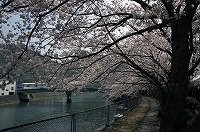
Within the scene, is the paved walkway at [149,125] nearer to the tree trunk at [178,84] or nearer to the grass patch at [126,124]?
the grass patch at [126,124]

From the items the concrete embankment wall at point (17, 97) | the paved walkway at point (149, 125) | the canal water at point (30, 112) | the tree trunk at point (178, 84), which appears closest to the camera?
the tree trunk at point (178, 84)

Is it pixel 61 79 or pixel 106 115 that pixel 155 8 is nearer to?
pixel 61 79

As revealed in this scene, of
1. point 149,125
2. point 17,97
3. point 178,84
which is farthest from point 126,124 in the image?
point 17,97

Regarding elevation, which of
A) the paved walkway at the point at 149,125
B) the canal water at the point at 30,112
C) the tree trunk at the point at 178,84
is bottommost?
the canal water at the point at 30,112

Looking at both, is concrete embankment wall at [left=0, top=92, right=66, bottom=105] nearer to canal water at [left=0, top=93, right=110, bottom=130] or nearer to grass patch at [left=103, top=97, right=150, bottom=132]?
canal water at [left=0, top=93, right=110, bottom=130]

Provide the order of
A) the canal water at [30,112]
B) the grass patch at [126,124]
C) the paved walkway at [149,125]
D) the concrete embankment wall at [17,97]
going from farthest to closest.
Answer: the concrete embankment wall at [17,97]
the canal water at [30,112]
the paved walkway at [149,125]
the grass patch at [126,124]

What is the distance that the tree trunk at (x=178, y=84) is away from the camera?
575cm

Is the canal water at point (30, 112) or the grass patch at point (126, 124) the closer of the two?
the grass patch at point (126, 124)

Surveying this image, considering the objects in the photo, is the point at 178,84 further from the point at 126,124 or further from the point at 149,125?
the point at 149,125

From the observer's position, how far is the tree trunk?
5754 mm

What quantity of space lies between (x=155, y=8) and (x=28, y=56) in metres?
4.14

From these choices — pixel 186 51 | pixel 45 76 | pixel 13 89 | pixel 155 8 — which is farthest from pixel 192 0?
pixel 13 89

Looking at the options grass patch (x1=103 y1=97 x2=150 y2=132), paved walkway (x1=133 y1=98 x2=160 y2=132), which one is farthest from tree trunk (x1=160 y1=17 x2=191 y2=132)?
paved walkway (x1=133 y1=98 x2=160 y2=132)

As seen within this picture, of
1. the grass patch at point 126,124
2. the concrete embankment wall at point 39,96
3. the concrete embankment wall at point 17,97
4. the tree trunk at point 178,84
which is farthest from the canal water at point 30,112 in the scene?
the tree trunk at point 178,84
